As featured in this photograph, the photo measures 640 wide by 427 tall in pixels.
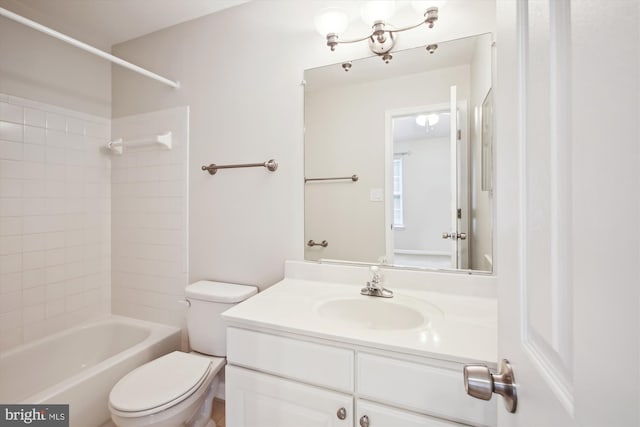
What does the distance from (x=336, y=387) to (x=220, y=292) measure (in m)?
0.86

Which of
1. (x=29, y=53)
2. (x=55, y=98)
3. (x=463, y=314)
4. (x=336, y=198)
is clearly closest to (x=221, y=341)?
(x=336, y=198)

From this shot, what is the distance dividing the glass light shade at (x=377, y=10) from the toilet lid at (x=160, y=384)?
1761 mm

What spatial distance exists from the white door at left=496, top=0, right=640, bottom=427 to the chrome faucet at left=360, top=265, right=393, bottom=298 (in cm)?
76

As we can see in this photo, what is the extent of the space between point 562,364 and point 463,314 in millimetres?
803

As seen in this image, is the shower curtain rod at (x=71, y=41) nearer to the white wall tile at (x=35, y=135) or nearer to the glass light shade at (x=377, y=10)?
the white wall tile at (x=35, y=135)

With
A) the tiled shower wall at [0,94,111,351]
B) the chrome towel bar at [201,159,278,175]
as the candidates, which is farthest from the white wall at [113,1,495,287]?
the tiled shower wall at [0,94,111,351]

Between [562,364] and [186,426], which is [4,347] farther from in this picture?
[562,364]

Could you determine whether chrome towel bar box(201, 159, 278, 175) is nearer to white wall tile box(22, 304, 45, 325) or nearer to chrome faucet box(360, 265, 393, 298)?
chrome faucet box(360, 265, 393, 298)

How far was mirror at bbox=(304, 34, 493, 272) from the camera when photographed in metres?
1.25

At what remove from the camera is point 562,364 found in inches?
12.4

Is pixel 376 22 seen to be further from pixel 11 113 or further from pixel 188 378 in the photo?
pixel 11 113

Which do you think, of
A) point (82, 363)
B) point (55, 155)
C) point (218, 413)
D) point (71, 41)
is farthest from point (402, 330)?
point (55, 155)

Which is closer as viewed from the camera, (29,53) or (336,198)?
(336,198)

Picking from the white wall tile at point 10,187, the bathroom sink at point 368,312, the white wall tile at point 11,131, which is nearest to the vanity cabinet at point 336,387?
the bathroom sink at point 368,312
